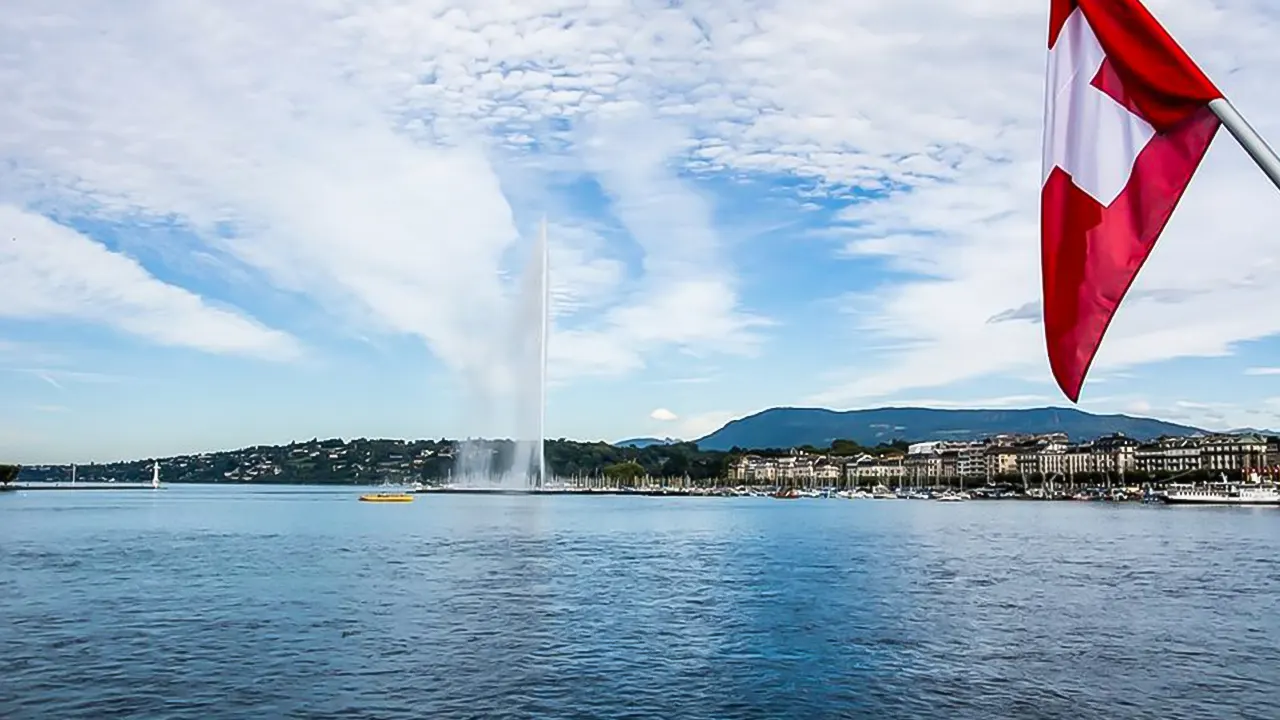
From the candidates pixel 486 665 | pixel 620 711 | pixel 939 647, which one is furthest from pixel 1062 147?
pixel 939 647

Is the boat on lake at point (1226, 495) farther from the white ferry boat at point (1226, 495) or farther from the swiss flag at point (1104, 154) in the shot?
the swiss flag at point (1104, 154)

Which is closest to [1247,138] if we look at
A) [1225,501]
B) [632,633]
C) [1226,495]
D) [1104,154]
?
[1104,154]

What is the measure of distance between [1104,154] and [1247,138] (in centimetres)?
84

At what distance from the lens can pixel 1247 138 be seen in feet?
17.4

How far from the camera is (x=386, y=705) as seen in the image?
16.9 m

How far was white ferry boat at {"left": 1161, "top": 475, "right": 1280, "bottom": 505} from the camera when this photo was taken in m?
128

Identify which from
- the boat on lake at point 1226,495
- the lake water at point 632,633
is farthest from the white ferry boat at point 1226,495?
the lake water at point 632,633

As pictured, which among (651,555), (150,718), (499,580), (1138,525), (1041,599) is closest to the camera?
(150,718)

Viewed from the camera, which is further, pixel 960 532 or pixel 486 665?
pixel 960 532

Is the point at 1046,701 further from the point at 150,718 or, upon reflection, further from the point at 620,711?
the point at 150,718

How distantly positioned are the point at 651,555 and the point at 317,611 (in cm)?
2017

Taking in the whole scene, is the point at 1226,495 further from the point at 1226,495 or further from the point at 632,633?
the point at 632,633

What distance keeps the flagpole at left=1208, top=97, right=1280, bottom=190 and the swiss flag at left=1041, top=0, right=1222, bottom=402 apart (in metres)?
0.20

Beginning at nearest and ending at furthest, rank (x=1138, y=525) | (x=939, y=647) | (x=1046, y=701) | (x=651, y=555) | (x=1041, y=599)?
(x=1046, y=701) → (x=939, y=647) → (x=1041, y=599) → (x=651, y=555) → (x=1138, y=525)
